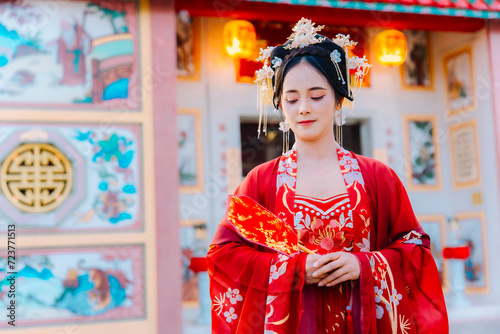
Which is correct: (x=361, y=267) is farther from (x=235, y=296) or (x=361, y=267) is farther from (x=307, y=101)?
(x=307, y=101)

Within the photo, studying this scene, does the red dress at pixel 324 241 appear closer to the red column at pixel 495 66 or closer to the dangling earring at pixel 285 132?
the dangling earring at pixel 285 132

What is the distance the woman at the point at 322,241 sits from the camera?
1.91 meters

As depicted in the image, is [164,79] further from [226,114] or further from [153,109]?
[226,114]

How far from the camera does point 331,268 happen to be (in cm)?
185

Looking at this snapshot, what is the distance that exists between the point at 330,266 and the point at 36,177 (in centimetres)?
332

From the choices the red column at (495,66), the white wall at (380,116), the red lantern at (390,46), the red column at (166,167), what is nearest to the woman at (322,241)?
the red column at (166,167)

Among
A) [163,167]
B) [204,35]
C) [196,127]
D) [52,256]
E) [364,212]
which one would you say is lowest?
[52,256]

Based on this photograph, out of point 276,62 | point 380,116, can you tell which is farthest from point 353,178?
point 380,116

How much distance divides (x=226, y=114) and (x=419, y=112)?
2211mm

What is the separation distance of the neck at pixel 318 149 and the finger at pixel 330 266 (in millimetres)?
453

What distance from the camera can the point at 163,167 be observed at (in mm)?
4730

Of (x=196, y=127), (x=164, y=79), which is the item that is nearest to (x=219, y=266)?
(x=164, y=79)

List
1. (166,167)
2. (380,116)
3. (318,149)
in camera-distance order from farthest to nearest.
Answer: (380,116), (166,167), (318,149)

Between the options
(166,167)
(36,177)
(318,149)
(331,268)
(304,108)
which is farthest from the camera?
(166,167)
